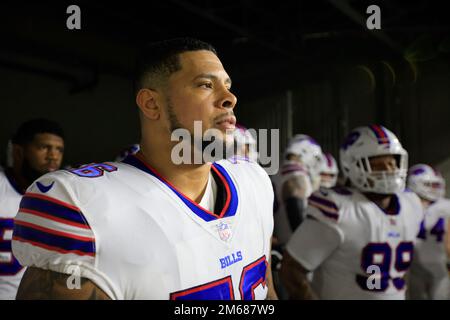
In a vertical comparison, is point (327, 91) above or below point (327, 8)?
below

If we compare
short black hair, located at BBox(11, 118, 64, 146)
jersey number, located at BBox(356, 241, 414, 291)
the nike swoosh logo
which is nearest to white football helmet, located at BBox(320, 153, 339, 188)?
jersey number, located at BBox(356, 241, 414, 291)

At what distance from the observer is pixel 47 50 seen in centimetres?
707

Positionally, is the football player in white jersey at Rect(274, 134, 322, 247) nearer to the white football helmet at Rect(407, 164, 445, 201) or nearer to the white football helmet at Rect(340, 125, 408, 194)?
the white football helmet at Rect(340, 125, 408, 194)

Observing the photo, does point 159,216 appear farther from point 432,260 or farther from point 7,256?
point 432,260

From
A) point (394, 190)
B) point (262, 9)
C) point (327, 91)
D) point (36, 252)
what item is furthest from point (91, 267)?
point (327, 91)

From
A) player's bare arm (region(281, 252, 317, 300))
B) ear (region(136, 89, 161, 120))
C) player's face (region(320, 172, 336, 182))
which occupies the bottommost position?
player's bare arm (region(281, 252, 317, 300))

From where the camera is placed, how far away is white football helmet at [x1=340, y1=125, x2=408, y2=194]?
2.82 metres

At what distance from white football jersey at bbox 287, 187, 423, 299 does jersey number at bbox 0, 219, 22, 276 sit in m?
1.66

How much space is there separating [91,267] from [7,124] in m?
6.38

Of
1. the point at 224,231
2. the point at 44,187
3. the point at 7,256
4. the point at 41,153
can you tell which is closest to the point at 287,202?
the point at 41,153

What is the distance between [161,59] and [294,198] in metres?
2.82

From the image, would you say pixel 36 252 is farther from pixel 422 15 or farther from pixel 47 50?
pixel 422 15

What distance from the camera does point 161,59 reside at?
1515 millimetres

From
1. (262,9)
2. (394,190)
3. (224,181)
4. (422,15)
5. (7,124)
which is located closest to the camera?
(224,181)
